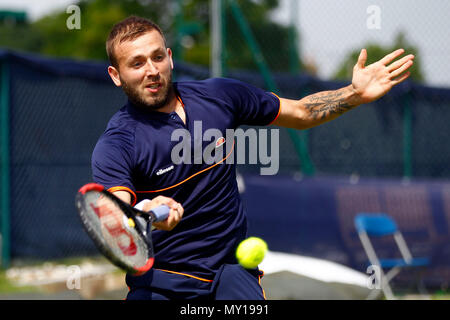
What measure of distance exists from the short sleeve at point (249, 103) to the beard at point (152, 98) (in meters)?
0.37

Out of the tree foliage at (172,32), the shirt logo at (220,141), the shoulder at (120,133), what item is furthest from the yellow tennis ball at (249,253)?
the tree foliage at (172,32)

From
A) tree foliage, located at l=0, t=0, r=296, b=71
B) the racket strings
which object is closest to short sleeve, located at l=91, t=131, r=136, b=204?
the racket strings

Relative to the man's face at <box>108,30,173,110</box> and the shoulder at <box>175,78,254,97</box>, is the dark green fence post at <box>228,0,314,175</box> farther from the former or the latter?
the man's face at <box>108,30,173,110</box>

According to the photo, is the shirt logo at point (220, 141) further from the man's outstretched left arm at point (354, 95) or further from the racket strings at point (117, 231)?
the racket strings at point (117, 231)

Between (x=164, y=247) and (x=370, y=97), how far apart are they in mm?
1396

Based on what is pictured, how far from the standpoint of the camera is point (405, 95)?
9.27m

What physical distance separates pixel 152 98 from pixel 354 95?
1174 millimetres

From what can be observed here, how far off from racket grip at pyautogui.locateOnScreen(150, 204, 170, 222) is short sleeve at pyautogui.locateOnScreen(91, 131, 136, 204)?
0.25 meters

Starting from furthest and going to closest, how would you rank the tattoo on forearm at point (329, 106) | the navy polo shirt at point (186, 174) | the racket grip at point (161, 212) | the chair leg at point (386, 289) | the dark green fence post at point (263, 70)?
the dark green fence post at point (263, 70) < the chair leg at point (386, 289) < the tattoo on forearm at point (329, 106) < the navy polo shirt at point (186, 174) < the racket grip at point (161, 212)

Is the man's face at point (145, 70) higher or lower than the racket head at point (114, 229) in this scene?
higher

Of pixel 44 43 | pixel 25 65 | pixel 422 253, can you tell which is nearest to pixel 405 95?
pixel 422 253

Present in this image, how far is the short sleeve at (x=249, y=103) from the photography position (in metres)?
3.33

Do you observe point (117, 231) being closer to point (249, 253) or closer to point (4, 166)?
point (249, 253)

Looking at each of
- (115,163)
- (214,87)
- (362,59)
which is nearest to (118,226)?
(115,163)
